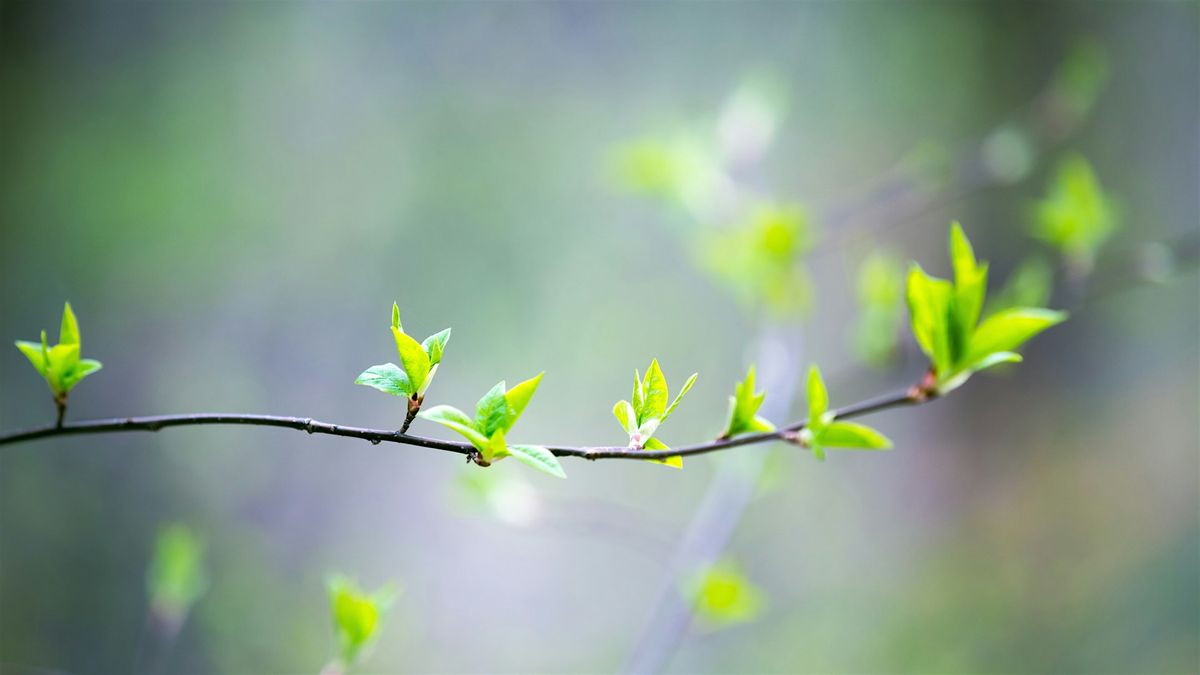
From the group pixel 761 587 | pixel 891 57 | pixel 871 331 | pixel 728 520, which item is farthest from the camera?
pixel 891 57

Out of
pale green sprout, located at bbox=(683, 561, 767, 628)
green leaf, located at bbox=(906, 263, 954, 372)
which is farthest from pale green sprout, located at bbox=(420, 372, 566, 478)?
pale green sprout, located at bbox=(683, 561, 767, 628)

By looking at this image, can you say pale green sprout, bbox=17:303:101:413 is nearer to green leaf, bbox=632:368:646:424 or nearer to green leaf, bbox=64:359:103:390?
green leaf, bbox=64:359:103:390

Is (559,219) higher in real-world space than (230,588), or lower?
higher

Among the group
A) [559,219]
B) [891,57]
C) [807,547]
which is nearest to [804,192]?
[891,57]

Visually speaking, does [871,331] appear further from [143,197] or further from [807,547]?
[143,197]

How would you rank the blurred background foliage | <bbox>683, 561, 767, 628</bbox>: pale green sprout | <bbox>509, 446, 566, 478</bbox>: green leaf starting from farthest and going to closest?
the blurred background foliage < <bbox>683, 561, 767, 628</bbox>: pale green sprout < <bbox>509, 446, 566, 478</bbox>: green leaf

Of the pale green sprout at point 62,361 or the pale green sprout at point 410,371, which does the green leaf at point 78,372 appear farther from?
the pale green sprout at point 410,371

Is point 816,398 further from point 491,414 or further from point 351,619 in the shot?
point 351,619
